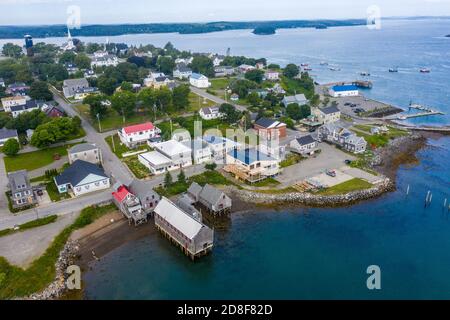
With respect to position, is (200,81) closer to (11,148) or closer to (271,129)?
(271,129)

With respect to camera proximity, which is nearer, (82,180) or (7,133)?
(82,180)

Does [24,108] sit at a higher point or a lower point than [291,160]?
higher

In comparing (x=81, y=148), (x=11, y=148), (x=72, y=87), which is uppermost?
(x=72, y=87)

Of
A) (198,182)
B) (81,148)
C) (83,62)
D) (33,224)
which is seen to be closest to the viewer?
(33,224)

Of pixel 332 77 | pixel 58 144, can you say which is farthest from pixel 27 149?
pixel 332 77

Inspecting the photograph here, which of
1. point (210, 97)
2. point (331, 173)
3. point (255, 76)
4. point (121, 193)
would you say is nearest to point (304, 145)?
point (331, 173)

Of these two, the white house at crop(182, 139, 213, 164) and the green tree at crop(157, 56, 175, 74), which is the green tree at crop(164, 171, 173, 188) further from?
the green tree at crop(157, 56, 175, 74)
